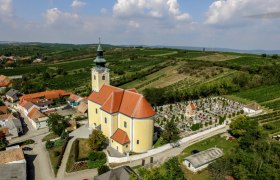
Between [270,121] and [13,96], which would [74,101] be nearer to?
[13,96]

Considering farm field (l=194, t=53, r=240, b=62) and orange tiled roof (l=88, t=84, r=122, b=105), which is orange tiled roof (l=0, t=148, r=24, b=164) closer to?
orange tiled roof (l=88, t=84, r=122, b=105)

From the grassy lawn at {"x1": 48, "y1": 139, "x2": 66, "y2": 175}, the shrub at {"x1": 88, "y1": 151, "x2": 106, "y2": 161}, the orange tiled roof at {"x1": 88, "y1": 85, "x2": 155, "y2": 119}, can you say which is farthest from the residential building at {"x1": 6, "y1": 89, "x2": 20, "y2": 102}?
the shrub at {"x1": 88, "y1": 151, "x2": 106, "y2": 161}

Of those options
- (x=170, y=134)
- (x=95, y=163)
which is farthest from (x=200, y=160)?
(x=95, y=163)

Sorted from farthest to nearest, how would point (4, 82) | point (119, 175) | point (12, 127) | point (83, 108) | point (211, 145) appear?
1. point (4, 82)
2. point (83, 108)
3. point (12, 127)
4. point (211, 145)
5. point (119, 175)

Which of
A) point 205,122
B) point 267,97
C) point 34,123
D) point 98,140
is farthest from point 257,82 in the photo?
point 34,123

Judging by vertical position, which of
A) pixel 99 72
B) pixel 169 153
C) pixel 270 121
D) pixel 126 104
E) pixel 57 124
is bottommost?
pixel 169 153
